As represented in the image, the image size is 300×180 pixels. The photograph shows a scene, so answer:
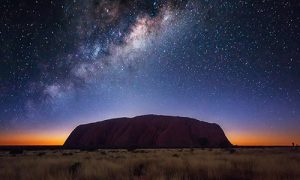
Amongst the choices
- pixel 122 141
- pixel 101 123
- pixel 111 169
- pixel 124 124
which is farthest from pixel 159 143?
pixel 111 169

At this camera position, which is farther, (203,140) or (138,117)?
(138,117)

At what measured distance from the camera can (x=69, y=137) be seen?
458 feet

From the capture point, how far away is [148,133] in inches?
4717

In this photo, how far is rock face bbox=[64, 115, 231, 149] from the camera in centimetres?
11306

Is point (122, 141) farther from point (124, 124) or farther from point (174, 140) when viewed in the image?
point (174, 140)

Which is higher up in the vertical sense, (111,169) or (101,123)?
(101,123)

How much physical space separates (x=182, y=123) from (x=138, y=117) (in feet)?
70.4

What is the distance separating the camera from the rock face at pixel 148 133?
113062 millimetres

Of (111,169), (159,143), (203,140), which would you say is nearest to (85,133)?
(159,143)

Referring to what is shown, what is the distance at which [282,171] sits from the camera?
11031mm

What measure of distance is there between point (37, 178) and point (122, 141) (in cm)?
11002

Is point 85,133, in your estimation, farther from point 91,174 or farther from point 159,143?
point 91,174

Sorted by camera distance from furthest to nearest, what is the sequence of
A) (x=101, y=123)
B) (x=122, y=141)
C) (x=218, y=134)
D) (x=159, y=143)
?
(x=101, y=123) → (x=218, y=134) → (x=122, y=141) → (x=159, y=143)

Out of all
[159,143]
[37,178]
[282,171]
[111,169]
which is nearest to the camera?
[37,178]
